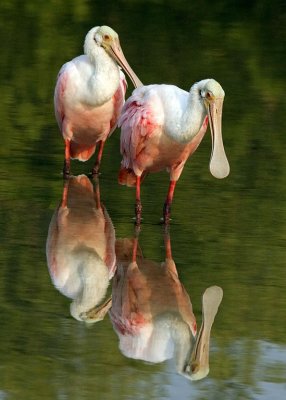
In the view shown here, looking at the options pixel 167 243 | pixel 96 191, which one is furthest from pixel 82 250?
pixel 96 191

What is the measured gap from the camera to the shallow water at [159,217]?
22.9ft

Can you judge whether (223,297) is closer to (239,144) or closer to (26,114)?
(239,144)

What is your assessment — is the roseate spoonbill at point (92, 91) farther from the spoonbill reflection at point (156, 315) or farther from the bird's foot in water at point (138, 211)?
the spoonbill reflection at point (156, 315)

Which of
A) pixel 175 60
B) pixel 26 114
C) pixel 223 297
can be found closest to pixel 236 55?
pixel 175 60

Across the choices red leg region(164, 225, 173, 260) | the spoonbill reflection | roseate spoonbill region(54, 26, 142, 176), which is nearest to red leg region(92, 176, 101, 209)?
roseate spoonbill region(54, 26, 142, 176)

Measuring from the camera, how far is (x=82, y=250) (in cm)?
922

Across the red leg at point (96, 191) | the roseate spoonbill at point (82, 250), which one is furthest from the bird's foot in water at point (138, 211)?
the red leg at point (96, 191)

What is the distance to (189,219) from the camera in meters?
10.3

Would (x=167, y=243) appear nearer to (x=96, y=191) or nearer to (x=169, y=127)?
(x=169, y=127)

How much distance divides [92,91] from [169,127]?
1.70 meters

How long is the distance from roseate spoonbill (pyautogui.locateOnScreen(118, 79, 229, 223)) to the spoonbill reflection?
0.85m

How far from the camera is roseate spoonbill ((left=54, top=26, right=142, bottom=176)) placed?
1127 centimetres

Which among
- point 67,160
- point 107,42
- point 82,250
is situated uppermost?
point 107,42

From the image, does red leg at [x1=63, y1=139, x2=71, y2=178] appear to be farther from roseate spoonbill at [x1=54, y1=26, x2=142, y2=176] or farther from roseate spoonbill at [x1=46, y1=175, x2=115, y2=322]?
roseate spoonbill at [x1=46, y1=175, x2=115, y2=322]
